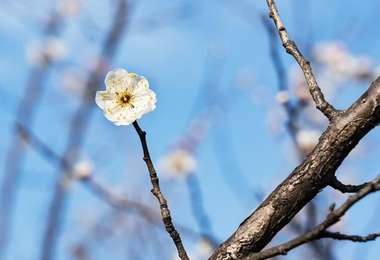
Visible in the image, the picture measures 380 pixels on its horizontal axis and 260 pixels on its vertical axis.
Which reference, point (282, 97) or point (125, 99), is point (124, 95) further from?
point (282, 97)

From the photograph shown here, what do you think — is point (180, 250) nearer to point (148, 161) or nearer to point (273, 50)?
point (148, 161)

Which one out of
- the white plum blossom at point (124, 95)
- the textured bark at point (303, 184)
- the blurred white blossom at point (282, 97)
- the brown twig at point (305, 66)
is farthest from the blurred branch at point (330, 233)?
the blurred white blossom at point (282, 97)

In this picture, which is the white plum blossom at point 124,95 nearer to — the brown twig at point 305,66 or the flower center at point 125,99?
the flower center at point 125,99

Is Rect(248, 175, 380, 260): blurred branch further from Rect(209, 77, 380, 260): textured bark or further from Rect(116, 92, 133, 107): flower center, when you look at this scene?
Rect(116, 92, 133, 107): flower center

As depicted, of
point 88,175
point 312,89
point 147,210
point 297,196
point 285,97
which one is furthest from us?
point 88,175

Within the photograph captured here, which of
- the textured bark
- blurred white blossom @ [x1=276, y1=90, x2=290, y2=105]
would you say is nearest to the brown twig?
the textured bark

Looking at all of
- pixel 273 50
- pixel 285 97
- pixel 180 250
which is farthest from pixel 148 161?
pixel 285 97
